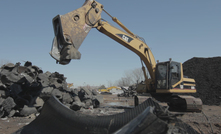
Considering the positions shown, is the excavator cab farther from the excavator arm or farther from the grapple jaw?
the grapple jaw

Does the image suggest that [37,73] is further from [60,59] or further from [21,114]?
[60,59]

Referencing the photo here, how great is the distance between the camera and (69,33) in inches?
209

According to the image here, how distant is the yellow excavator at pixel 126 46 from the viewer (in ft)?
16.8

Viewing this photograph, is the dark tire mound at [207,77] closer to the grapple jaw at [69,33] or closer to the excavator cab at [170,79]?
the excavator cab at [170,79]

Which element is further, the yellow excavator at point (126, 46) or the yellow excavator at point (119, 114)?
the yellow excavator at point (126, 46)

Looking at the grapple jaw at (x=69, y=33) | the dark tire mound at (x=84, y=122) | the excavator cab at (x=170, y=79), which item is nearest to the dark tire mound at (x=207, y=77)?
the excavator cab at (x=170, y=79)

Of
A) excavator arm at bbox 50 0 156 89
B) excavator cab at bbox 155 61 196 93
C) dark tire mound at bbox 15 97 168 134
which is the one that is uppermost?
excavator arm at bbox 50 0 156 89

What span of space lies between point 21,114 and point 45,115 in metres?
4.00

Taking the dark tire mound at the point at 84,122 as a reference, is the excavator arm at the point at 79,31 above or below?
above

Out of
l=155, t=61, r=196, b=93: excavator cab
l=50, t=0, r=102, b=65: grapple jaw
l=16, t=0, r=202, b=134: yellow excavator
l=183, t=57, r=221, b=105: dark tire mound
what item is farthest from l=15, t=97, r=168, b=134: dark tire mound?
l=183, t=57, r=221, b=105: dark tire mound

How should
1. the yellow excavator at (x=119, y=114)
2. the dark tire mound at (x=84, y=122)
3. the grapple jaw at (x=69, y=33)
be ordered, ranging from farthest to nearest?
1. the grapple jaw at (x=69, y=33)
2. the yellow excavator at (x=119, y=114)
3. the dark tire mound at (x=84, y=122)

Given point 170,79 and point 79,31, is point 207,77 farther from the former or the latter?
point 79,31

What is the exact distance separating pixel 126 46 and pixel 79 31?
3.10m

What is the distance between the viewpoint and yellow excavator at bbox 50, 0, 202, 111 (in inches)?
202
